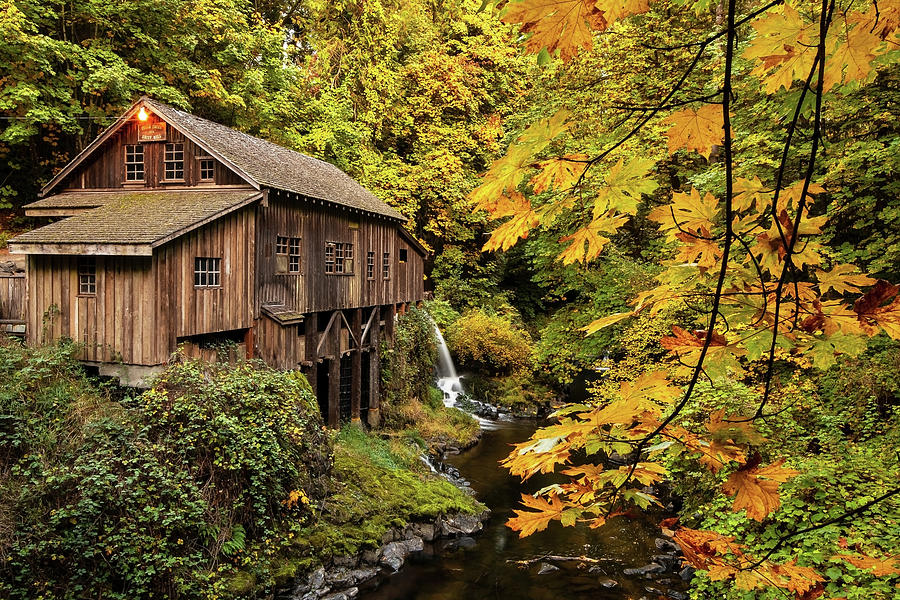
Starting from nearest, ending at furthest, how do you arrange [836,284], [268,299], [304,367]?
[836,284], [268,299], [304,367]

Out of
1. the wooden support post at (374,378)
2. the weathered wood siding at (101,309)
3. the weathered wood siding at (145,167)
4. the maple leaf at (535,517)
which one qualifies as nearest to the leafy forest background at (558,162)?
the maple leaf at (535,517)

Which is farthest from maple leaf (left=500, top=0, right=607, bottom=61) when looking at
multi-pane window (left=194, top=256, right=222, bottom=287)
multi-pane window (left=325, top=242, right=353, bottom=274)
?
multi-pane window (left=325, top=242, right=353, bottom=274)

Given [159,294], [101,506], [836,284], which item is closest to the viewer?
[836,284]

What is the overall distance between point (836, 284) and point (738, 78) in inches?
474

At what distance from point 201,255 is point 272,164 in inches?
167

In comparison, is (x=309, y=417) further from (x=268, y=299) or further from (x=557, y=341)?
(x=557, y=341)

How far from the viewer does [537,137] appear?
1645 mm

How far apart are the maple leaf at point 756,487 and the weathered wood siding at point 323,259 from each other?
498 inches

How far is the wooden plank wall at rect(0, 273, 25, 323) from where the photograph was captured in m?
11.3

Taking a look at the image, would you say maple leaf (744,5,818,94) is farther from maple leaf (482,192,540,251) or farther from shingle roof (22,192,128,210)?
shingle roof (22,192,128,210)

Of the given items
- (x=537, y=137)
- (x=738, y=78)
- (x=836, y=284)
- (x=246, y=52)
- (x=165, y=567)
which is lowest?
(x=165, y=567)

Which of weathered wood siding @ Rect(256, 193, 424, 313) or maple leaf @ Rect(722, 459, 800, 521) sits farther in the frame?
weathered wood siding @ Rect(256, 193, 424, 313)

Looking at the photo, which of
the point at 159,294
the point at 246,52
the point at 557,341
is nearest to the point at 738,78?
the point at 557,341

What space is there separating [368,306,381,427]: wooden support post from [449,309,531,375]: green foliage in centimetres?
621
